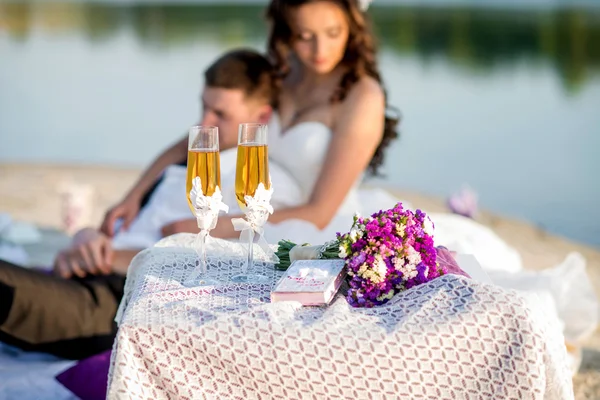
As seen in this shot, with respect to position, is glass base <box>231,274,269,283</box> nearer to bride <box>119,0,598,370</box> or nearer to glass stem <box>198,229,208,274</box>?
glass stem <box>198,229,208,274</box>

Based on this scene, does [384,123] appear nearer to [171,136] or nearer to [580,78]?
[171,136]

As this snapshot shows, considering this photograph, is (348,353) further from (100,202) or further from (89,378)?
(100,202)

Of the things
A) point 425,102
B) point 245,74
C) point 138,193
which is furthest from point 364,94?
point 425,102

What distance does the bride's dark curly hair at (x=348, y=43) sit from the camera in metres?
4.82

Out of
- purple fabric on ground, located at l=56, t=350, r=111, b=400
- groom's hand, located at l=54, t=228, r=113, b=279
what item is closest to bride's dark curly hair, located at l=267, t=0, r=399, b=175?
groom's hand, located at l=54, t=228, r=113, b=279

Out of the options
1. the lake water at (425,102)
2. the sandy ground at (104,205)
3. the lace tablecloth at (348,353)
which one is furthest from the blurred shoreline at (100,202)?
the lace tablecloth at (348,353)

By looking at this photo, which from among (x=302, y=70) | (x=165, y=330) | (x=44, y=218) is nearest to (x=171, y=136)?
(x=44, y=218)

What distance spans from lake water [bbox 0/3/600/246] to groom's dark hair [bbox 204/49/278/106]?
16.4 ft

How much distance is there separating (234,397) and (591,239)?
7.13m

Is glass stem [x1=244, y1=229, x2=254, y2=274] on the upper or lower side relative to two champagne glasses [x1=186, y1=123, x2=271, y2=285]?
lower

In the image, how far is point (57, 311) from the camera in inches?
156

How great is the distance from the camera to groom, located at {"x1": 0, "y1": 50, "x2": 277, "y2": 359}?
3.87 m

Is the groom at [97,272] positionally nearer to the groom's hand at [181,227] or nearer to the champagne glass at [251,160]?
the groom's hand at [181,227]

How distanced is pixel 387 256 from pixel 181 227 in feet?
6.38
